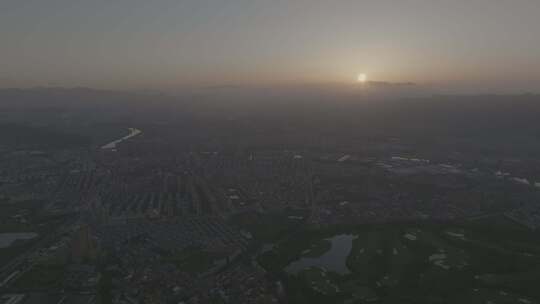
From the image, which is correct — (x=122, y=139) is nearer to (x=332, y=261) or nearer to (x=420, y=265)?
(x=332, y=261)

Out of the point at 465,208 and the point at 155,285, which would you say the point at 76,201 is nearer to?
the point at 155,285

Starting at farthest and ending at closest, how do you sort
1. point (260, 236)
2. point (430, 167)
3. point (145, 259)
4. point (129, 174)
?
point (430, 167), point (129, 174), point (260, 236), point (145, 259)

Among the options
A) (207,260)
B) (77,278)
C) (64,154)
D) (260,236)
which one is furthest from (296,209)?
(64,154)

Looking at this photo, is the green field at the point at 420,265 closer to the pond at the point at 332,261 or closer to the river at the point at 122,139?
the pond at the point at 332,261

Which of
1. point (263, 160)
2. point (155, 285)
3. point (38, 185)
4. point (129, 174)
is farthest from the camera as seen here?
point (263, 160)

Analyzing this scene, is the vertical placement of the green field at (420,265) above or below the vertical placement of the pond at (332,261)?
above

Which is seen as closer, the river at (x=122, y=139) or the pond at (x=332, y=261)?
the pond at (x=332, y=261)

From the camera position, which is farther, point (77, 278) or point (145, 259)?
point (145, 259)

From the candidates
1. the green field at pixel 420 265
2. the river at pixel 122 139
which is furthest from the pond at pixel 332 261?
the river at pixel 122 139

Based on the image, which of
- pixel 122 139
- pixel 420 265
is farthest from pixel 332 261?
pixel 122 139
